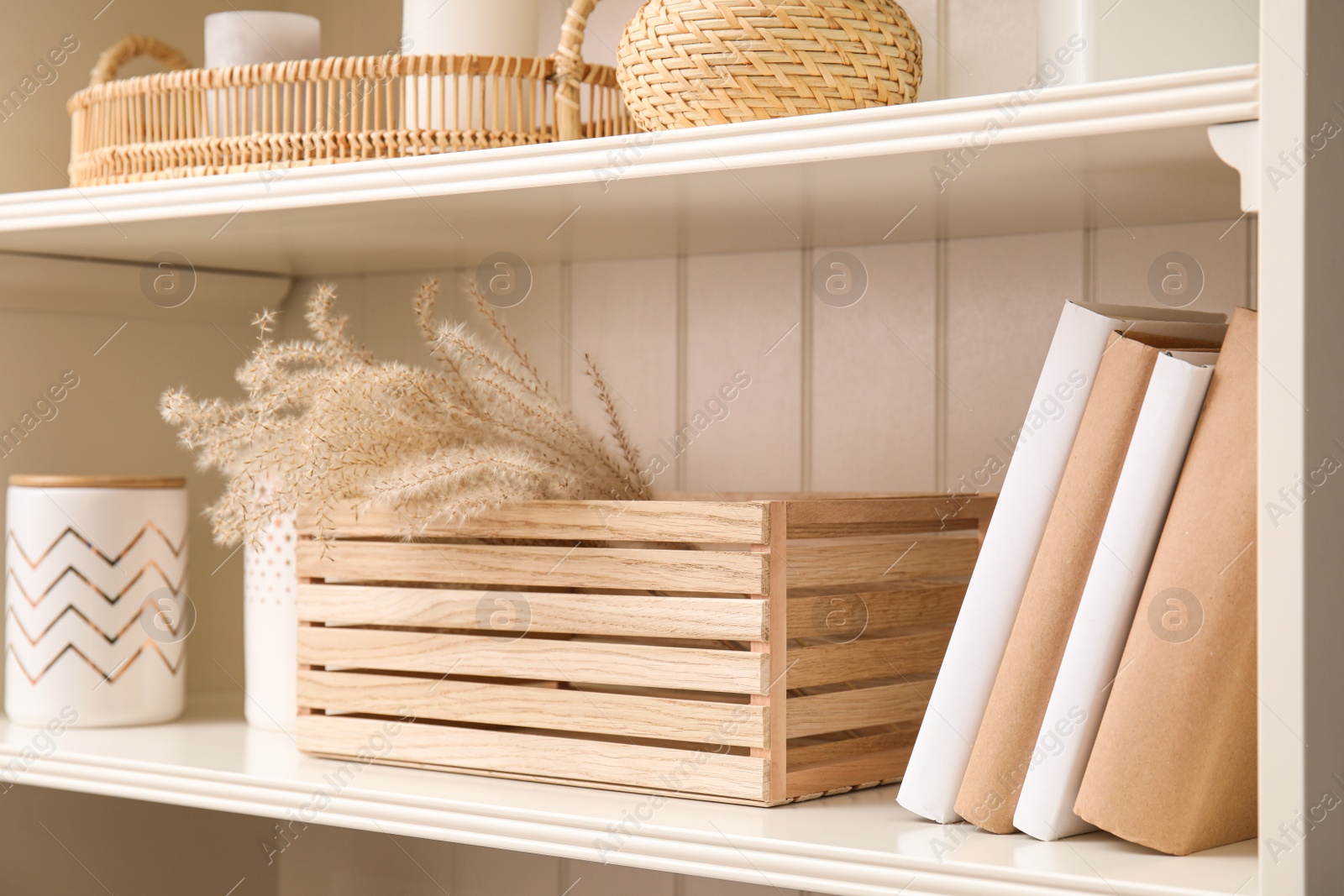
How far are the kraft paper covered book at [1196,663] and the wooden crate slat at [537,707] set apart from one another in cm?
21

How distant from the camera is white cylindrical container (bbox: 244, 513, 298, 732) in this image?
42.3 inches

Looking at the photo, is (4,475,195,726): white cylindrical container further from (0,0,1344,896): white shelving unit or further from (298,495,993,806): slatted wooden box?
(298,495,993,806): slatted wooden box

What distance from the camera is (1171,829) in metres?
0.69

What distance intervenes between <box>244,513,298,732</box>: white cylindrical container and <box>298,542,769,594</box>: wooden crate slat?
13 cm

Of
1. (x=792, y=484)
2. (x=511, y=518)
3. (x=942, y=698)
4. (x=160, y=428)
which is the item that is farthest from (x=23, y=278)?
(x=942, y=698)

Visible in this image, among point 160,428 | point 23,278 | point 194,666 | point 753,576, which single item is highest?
point 23,278

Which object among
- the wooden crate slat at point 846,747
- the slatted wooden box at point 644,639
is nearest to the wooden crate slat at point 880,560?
the slatted wooden box at point 644,639

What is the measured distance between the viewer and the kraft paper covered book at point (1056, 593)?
28.4 inches

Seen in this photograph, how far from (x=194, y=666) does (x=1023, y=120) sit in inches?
38.6

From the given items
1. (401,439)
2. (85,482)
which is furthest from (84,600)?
(401,439)

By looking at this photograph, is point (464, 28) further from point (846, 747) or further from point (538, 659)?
point (846, 747)

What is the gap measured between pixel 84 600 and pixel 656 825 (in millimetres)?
576

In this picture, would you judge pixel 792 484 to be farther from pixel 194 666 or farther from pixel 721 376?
pixel 194 666

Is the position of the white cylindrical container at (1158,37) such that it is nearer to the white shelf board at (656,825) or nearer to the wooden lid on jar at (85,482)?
the white shelf board at (656,825)
